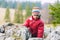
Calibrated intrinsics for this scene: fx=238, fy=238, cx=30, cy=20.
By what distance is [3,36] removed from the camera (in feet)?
12.4

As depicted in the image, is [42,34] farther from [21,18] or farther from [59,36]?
[21,18]

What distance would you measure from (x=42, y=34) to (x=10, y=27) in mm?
614

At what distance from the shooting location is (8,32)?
3854 mm

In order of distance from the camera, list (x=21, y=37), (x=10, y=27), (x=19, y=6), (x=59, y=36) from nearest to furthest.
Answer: (x=59, y=36), (x=21, y=37), (x=10, y=27), (x=19, y=6)

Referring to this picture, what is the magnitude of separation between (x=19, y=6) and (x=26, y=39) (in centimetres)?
1960

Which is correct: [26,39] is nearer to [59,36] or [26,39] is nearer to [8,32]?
[8,32]

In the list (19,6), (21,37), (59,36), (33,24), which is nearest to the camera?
(59,36)

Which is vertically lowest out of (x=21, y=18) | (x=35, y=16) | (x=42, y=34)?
(x=21, y=18)

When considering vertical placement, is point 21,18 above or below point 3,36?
below

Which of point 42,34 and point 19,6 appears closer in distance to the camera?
point 42,34

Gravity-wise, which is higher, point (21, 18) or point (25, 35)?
point (25, 35)

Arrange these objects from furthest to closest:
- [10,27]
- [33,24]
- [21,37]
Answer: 1. [33,24]
2. [10,27]
3. [21,37]

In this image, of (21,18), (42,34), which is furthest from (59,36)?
(21,18)

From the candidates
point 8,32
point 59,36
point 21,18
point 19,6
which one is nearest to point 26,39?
point 8,32
